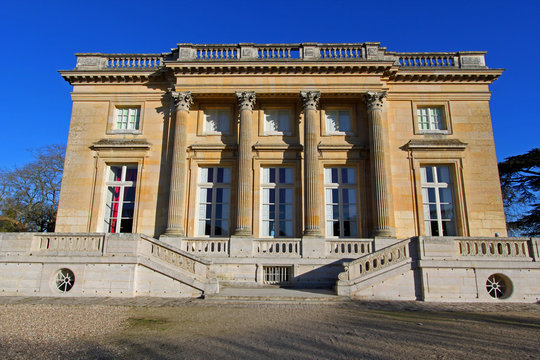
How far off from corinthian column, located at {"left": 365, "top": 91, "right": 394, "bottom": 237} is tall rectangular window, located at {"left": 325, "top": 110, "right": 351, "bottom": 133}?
1095 millimetres

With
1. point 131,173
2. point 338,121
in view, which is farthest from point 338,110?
point 131,173

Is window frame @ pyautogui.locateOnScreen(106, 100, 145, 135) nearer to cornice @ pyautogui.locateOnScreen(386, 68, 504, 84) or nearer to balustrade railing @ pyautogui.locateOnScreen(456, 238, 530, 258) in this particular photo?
cornice @ pyautogui.locateOnScreen(386, 68, 504, 84)

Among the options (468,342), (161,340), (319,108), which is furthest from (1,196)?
(468,342)

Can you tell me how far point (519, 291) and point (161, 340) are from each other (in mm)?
9689

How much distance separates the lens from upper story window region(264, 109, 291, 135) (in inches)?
602

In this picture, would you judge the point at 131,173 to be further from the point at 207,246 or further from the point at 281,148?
the point at 281,148

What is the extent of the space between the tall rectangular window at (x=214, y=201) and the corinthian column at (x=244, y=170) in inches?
39.6

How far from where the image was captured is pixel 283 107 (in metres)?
15.4

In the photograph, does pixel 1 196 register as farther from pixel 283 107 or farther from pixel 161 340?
pixel 161 340

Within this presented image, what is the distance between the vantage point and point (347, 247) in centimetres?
1259

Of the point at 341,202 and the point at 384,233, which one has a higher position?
the point at 341,202

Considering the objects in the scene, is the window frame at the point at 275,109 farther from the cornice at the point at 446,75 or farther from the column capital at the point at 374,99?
the cornice at the point at 446,75

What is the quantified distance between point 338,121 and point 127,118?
9438mm

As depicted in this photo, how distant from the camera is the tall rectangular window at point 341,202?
46.5 feet
